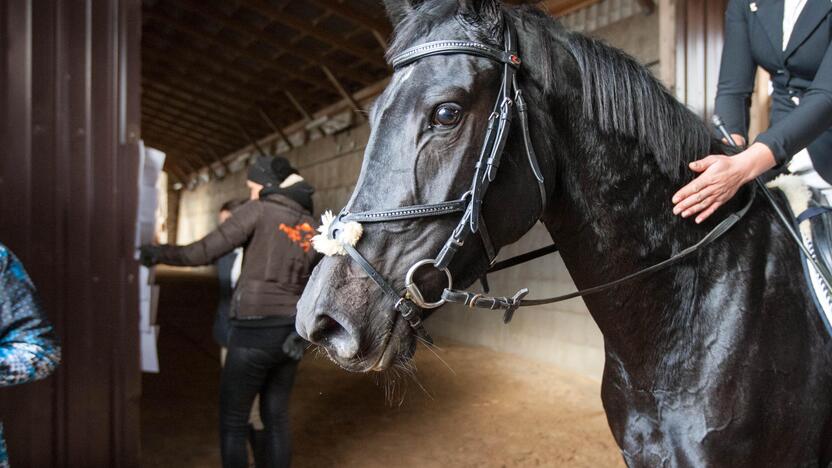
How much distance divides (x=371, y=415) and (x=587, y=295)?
3.53 m

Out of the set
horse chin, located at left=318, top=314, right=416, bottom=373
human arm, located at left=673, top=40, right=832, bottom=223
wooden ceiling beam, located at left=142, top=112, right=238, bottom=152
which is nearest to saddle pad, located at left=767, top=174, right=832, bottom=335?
human arm, located at left=673, top=40, right=832, bottom=223

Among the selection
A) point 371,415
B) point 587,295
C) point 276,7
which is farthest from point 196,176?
point 587,295

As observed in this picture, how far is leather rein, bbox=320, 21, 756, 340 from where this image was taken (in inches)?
39.3

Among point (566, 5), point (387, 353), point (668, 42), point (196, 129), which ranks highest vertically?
point (196, 129)

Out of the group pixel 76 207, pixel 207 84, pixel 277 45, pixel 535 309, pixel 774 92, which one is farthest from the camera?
pixel 207 84

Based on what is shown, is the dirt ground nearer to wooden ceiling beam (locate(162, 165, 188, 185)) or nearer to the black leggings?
the black leggings

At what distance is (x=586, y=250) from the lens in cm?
126

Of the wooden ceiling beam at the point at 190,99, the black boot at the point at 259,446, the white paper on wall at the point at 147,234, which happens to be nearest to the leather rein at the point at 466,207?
the white paper on wall at the point at 147,234

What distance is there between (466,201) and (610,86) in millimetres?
474

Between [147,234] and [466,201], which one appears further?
[147,234]

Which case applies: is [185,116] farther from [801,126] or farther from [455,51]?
[801,126]

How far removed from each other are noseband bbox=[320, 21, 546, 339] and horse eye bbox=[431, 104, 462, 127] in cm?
8

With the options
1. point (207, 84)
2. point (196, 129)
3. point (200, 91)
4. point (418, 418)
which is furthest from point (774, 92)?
point (196, 129)

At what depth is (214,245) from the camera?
2.76 meters
